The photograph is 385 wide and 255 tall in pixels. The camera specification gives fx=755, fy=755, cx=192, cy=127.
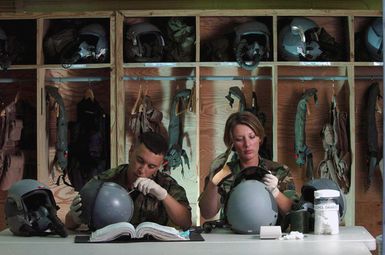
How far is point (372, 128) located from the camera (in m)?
6.64

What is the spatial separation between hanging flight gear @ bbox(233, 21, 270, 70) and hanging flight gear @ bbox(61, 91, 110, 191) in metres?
1.32

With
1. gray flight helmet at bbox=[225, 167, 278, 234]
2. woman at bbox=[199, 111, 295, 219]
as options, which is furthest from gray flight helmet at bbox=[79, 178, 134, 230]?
woman at bbox=[199, 111, 295, 219]

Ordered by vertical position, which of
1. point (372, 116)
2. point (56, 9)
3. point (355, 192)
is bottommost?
point (355, 192)

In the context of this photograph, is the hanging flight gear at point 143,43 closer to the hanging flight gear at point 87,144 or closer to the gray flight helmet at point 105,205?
the hanging flight gear at point 87,144

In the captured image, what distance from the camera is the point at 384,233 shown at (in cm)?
257

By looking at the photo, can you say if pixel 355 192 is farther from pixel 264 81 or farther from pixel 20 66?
pixel 20 66

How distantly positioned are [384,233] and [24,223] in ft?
6.86

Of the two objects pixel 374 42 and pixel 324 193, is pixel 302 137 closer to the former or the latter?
pixel 374 42

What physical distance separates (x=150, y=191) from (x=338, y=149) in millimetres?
2716

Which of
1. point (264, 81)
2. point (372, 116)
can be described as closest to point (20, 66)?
point (264, 81)

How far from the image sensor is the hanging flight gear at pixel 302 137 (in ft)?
21.7

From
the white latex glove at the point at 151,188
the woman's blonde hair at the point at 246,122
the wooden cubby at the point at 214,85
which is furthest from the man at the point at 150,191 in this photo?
the wooden cubby at the point at 214,85

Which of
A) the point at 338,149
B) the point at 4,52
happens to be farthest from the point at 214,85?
the point at 4,52

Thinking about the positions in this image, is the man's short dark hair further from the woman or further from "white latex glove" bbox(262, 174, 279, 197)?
"white latex glove" bbox(262, 174, 279, 197)
